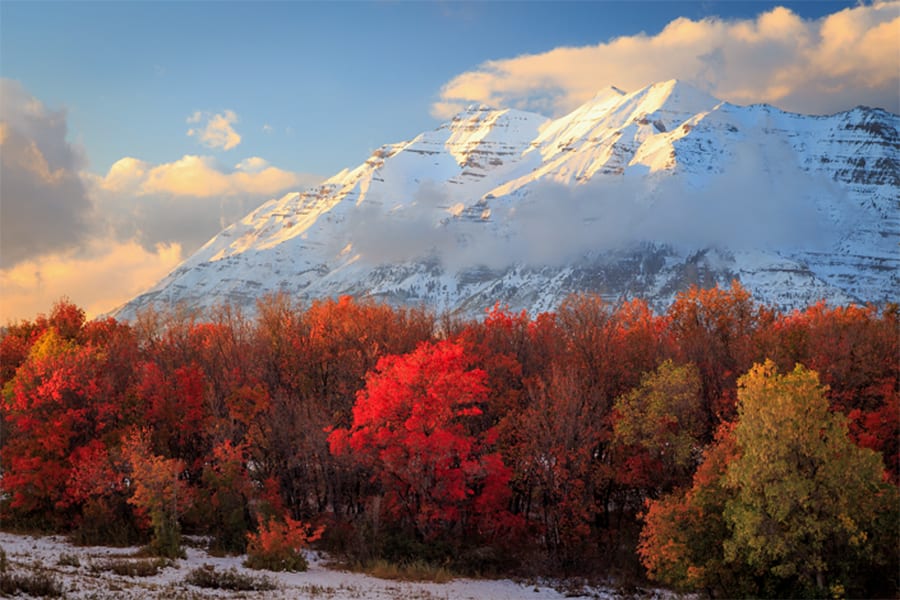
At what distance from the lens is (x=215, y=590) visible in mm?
31422

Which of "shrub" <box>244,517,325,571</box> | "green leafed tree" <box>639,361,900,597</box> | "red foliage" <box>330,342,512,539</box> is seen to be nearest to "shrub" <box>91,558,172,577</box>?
"shrub" <box>244,517,325,571</box>

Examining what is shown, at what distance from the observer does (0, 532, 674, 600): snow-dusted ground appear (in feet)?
92.4

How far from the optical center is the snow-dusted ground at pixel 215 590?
2816cm

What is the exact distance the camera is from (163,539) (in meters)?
42.5

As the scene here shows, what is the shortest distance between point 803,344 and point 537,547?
2916cm

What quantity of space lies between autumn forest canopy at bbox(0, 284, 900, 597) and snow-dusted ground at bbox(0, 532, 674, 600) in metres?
2.29

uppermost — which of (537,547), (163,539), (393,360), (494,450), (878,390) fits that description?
(393,360)

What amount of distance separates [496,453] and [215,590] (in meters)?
22.8

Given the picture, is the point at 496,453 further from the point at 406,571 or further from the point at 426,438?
the point at 406,571

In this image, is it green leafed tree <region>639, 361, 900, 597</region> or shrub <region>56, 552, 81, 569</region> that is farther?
green leafed tree <region>639, 361, 900, 597</region>

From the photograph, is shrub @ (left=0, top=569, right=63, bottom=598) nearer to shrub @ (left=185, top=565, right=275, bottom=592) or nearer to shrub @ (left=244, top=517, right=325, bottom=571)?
shrub @ (left=185, top=565, right=275, bottom=592)

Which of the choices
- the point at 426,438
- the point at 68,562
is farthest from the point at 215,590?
the point at 426,438

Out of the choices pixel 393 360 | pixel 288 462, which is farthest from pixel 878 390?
pixel 288 462

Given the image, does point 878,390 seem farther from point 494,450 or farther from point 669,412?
point 494,450
